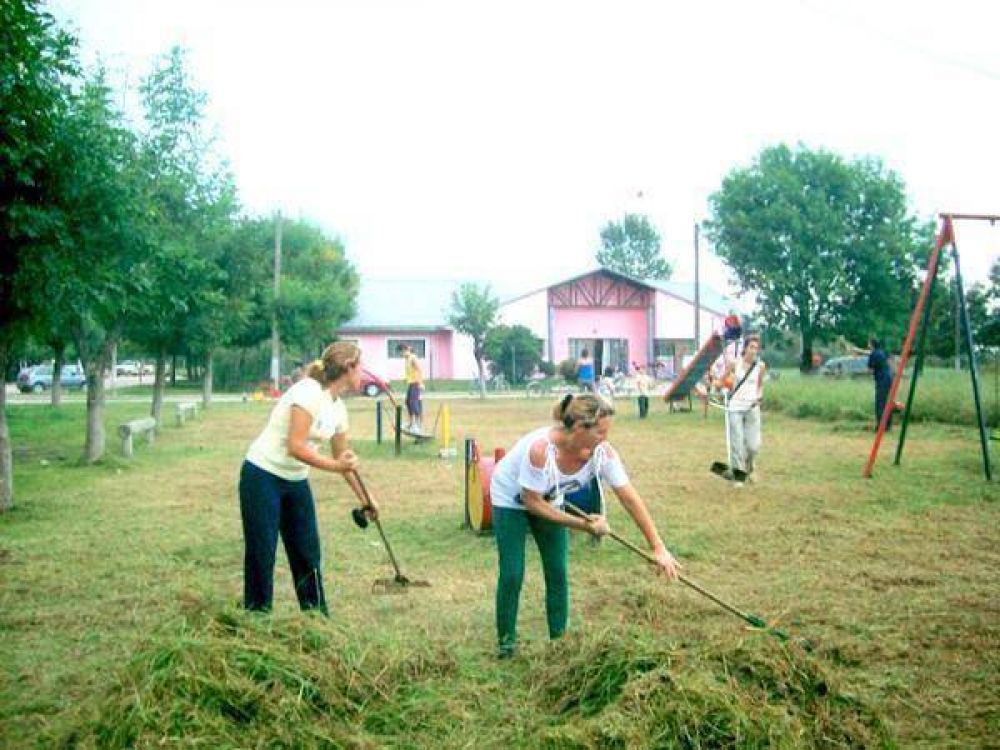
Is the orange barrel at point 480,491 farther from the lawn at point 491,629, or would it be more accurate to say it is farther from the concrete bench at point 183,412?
the concrete bench at point 183,412

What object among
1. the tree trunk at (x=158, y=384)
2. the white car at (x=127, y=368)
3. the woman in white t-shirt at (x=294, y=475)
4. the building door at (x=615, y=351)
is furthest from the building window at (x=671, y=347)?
the woman in white t-shirt at (x=294, y=475)

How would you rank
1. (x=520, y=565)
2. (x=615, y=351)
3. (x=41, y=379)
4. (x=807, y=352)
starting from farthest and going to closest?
(x=615, y=351)
(x=807, y=352)
(x=41, y=379)
(x=520, y=565)

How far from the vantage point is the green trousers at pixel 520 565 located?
481 cm

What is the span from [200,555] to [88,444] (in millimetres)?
7546

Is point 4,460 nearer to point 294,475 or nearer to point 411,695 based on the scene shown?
point 294,475

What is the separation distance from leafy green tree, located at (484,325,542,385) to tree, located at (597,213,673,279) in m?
45.2

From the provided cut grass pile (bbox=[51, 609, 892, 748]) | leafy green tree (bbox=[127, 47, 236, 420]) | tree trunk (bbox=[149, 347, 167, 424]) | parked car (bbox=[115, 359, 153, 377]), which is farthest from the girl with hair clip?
parked car (bbox=[115, 359, 153, 377])

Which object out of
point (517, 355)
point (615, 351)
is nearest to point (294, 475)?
point (517, 355)

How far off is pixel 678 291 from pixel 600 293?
7.14 metres

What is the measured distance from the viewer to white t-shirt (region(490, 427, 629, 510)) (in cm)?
462

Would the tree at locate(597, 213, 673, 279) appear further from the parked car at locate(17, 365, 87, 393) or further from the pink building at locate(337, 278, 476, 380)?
the parked car at locate(17, 365, 87, 393)

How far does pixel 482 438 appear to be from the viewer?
17953 mm

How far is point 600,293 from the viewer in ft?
157

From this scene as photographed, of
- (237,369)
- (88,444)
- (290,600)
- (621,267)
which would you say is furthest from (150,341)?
(621,267)
